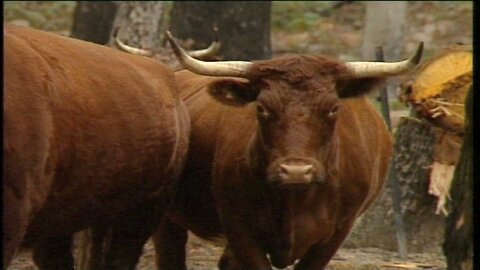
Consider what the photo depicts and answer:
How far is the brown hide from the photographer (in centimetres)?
896

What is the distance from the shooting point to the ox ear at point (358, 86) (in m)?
9.23

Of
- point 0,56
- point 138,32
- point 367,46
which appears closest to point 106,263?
point 0,56

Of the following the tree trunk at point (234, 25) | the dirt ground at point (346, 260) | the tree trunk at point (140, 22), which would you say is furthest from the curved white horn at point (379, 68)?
the tree trunk at point (234, 25)

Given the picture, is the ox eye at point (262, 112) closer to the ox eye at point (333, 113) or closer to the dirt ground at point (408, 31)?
the ox eye at point (333, 113)

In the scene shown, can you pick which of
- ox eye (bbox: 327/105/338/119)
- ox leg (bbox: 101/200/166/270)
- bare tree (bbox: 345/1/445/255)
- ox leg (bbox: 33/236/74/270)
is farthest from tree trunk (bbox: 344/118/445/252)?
ox leg (bbox: 33/236/74/270)

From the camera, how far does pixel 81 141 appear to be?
7840mm

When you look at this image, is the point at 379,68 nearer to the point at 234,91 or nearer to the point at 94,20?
the point at 234,91

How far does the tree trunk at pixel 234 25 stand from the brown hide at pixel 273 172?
876cm

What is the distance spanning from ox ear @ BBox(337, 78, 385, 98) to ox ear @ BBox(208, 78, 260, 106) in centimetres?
55

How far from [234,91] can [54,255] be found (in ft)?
5.20

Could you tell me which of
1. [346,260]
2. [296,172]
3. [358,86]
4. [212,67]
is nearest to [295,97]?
[296,172]

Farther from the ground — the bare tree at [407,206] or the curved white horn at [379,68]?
the curved white horn at [379,68]

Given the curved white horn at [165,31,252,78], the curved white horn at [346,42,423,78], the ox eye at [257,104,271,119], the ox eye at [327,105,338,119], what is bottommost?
the ox eye at [257,104,271,119]

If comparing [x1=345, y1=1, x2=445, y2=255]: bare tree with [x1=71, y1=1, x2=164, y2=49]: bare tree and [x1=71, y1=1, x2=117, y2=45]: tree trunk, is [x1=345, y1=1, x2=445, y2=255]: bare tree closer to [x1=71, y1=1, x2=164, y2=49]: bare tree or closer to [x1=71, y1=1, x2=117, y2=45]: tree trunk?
[x1=71, y1=1, x2=164, y2=49]: bare tree
